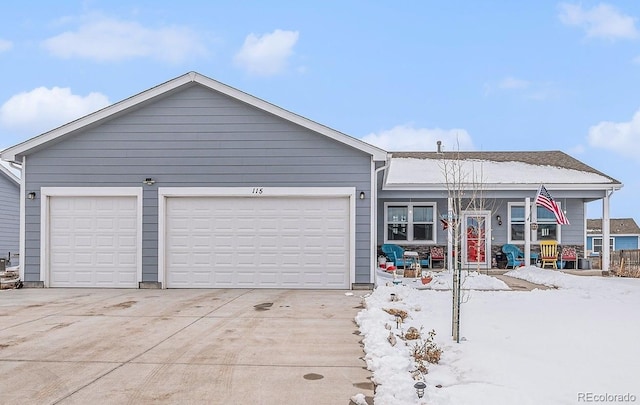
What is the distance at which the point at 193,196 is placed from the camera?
11586mm

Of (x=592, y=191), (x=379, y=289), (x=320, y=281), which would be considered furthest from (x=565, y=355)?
(x=592, y=191)

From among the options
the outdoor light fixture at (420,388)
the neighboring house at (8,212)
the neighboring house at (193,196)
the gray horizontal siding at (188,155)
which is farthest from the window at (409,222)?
the neighboring house at (8,212)

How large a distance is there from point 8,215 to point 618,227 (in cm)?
3295

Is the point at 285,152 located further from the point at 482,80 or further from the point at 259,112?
the point at 482,80

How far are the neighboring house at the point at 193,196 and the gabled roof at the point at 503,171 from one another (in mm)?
3567

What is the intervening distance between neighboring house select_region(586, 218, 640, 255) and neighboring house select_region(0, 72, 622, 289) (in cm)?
2334

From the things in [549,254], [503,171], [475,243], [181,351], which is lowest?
[181,351]

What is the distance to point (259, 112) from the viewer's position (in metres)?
11.6

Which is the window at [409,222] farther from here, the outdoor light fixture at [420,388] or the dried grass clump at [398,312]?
the outdoor light fixture at [420,388]

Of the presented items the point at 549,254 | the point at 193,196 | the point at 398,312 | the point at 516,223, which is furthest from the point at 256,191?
the point at 549,254

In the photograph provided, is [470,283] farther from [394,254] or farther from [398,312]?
[394,254]

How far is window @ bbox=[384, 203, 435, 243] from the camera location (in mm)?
17156

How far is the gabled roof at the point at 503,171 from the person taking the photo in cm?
1595

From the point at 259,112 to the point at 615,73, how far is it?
12.5 m
